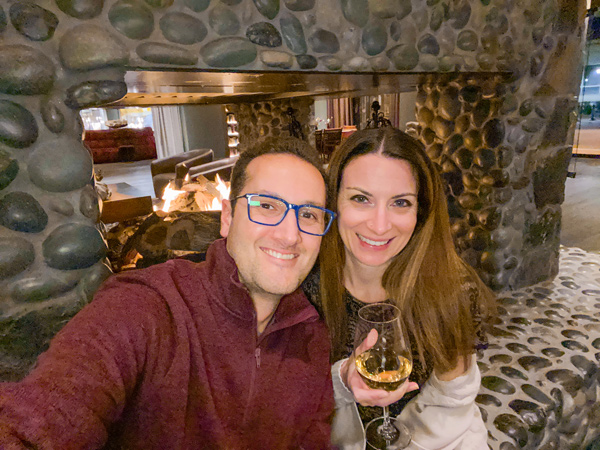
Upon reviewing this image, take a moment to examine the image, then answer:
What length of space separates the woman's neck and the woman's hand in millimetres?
497

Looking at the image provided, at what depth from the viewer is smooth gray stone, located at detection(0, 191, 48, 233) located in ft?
4.79

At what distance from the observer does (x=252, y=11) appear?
68.0 inches

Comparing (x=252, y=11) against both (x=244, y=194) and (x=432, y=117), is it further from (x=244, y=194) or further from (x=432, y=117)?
(x=432, y=117)

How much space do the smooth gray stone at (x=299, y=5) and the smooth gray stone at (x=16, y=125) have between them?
1167mm

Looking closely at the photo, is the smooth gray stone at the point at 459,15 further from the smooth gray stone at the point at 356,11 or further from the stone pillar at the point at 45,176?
the stone pillar at the point at 45,176

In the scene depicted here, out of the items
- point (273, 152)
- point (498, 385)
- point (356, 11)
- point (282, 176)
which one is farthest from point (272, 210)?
point (498, 385)

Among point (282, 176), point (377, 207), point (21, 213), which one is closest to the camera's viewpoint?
point (282, 176)

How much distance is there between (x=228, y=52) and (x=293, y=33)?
34 centimetres

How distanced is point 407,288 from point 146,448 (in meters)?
1.20

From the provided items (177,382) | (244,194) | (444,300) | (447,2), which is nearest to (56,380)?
(177,382)

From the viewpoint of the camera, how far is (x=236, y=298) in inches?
51.4

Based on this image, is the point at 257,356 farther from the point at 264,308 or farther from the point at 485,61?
the point at 485,61

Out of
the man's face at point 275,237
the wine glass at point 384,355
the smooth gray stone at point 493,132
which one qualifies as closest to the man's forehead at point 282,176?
the man's face at point 275,237

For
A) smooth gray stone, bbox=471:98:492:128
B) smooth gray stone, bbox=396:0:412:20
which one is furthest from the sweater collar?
smooth gray stone, bbox=471:98:492:128
